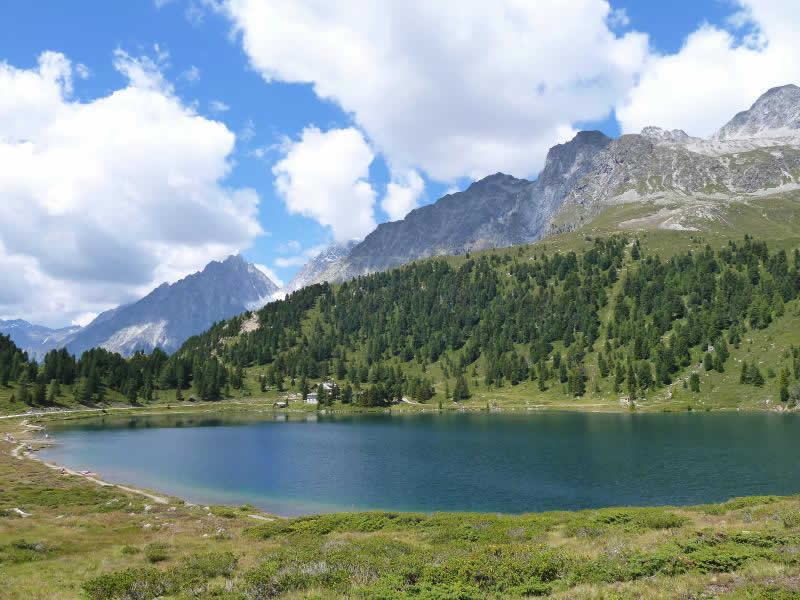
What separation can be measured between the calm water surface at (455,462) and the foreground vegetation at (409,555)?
66.1ft

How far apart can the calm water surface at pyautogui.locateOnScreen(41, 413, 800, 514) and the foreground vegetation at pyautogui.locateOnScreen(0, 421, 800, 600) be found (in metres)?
20.2

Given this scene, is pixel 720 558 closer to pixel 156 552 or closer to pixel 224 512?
pixel 156 552

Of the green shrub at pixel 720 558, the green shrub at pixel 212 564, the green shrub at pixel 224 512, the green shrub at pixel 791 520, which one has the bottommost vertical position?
the green shrub at pixel 224 512

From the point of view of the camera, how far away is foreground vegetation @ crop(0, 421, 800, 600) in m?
18.3

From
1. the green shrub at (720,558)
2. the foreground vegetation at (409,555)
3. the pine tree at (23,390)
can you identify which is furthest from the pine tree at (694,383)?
the pine tree at (23,390)

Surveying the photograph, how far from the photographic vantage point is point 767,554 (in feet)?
67.4

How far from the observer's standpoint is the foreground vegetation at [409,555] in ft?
59.9

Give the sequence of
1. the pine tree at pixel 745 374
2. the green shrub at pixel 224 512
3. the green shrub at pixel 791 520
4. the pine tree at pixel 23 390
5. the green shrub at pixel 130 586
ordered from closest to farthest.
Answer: the green shrub at pixel 130 586 → the green shrub at pixel 791 520 → the green shrub at pixel 224 512 → the pine tree at pixel 23 390 → the pine tree at pixel 745 374

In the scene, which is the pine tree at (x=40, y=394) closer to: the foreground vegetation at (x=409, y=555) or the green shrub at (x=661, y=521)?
the foreground vegetation at (x=409, y=555)

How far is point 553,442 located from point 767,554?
312 feet

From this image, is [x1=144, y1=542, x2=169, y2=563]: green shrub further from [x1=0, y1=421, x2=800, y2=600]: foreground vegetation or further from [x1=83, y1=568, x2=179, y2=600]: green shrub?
[x1=83, y1=568, x2=179, y2=600]: green shrub

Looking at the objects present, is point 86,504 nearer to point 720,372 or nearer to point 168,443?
point 168,443

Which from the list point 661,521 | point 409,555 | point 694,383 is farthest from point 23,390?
point 694,383

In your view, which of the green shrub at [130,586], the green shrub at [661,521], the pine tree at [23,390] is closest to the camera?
the green shrub at [130,586]
